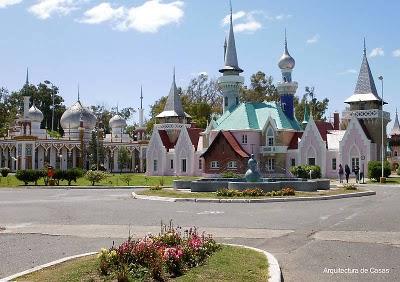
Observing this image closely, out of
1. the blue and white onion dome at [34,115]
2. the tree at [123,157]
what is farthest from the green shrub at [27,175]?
the tree at [123,157]

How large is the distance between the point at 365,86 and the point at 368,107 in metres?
2.74

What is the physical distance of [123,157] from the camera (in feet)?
322

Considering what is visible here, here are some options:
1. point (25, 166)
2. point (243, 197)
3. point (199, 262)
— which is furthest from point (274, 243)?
point (25, 166)

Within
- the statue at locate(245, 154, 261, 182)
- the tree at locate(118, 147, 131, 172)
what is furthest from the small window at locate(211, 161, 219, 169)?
the tree at locate(118, 147, 131, 172)

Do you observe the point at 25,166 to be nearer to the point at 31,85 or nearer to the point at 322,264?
the point at 31,85

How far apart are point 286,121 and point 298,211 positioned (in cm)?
4615

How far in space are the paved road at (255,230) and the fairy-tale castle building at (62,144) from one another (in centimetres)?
6330

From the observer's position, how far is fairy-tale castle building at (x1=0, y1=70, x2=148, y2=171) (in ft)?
289

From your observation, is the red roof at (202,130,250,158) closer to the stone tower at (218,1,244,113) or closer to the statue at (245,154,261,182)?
the stone tower at (218,1,244,113)

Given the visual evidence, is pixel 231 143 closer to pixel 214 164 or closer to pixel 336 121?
pixel 214 164

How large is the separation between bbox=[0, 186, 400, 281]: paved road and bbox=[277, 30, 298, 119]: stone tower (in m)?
45.7

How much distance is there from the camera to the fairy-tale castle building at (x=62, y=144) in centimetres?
8819

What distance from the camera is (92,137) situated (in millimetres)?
91312

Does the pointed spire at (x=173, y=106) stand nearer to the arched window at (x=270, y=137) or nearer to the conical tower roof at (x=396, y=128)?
the arched window at (x=270, y=137)
